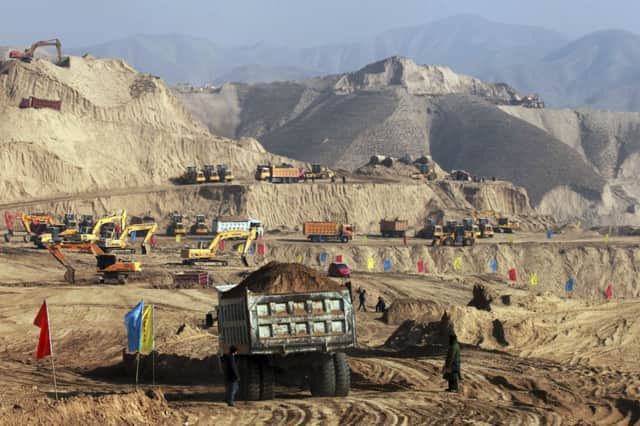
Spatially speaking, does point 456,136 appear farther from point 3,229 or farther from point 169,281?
point 169,281

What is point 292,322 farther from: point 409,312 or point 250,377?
point 409,312

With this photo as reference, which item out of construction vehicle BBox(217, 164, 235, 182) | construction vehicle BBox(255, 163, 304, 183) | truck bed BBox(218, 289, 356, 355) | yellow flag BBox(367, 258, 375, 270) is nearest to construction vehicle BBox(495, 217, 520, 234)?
construction vehicle BBox(255, 163, 304, 183)

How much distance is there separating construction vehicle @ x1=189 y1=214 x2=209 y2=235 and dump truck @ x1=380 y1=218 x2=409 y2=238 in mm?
14320

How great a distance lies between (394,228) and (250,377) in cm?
6366

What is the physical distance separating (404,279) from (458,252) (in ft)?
60.1

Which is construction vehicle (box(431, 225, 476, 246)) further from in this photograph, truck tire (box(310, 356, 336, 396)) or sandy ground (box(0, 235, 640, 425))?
truck tire (box(310, 356, 336, 396))

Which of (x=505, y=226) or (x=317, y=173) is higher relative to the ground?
(x=317, y=173)

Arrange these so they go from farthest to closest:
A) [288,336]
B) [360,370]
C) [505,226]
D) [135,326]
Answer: [505,226]
[360,370]
[135,326]
[288,336]

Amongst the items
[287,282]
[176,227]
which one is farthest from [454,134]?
[287,282]

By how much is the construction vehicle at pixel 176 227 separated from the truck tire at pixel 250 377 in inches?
2254

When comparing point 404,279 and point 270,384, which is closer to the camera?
point 270,384

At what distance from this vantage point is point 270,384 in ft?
64.6

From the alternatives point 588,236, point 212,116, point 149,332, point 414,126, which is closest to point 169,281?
point 149,332

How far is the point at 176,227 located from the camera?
76.4 m
